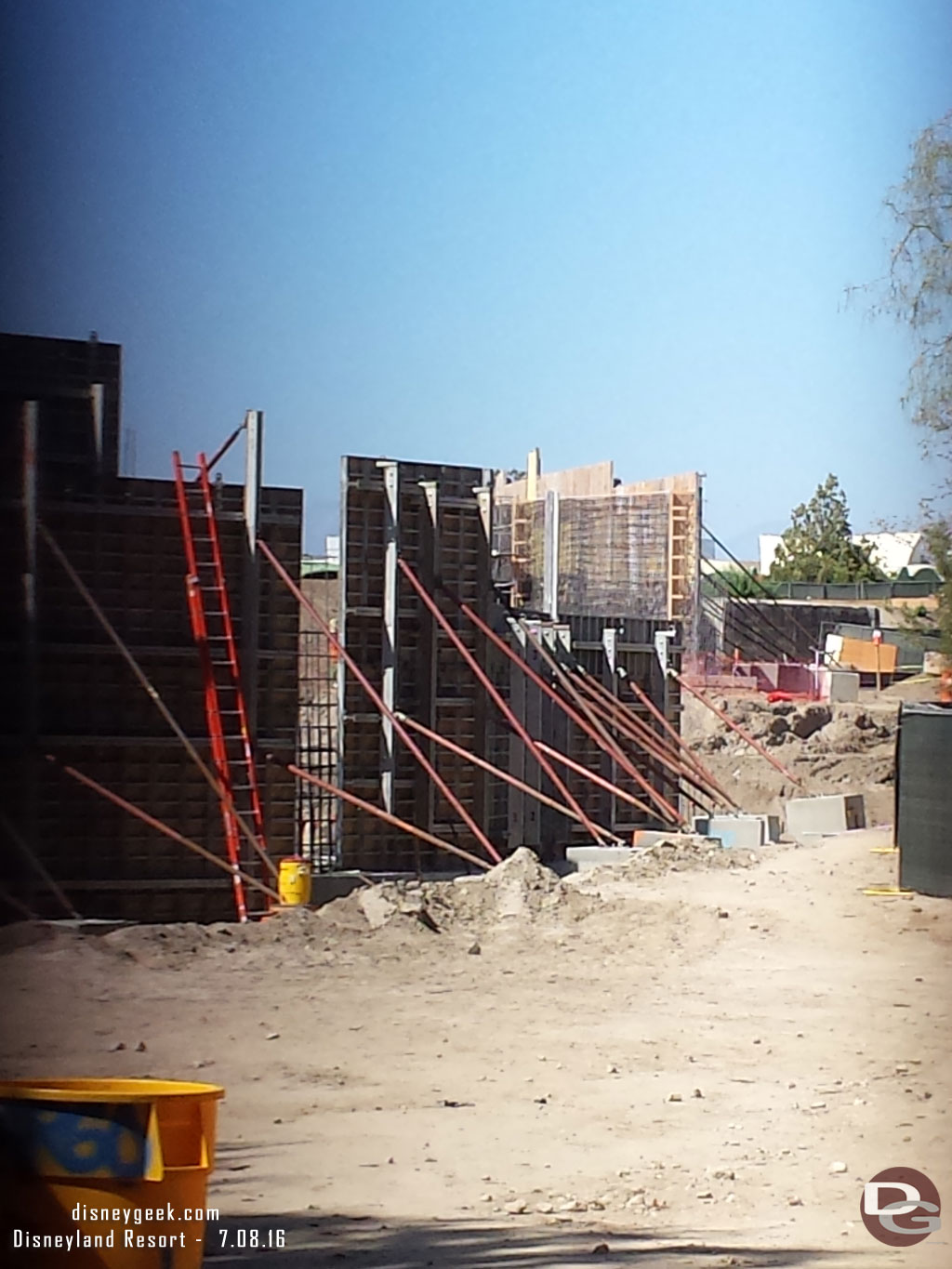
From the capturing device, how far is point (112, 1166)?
2699mm

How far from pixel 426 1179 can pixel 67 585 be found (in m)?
4.06

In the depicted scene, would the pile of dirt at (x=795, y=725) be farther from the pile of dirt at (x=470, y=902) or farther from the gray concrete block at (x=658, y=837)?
the pile of dirt at (x=470, y=902)

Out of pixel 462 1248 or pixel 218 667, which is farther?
pixel 218 667

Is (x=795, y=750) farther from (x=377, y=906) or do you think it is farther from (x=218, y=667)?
(x=377, y=906)

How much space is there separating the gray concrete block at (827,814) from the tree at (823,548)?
1.38 meters

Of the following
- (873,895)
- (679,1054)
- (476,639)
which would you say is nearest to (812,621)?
(476,639)

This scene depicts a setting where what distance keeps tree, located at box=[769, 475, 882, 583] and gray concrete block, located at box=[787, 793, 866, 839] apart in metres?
1.38

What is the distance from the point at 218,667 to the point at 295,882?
1140 millimetres

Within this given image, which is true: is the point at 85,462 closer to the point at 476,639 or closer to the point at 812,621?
the point at 476,639

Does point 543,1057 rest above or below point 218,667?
below

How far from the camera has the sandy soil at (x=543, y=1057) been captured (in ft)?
11.4

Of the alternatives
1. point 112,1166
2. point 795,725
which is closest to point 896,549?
point 112,1166

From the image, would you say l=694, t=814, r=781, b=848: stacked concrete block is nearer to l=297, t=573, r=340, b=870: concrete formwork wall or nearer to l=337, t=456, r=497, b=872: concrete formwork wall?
l=337, t=456, r=497, b=872: concrete formwork wall

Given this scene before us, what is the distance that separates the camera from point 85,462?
22.6ft
